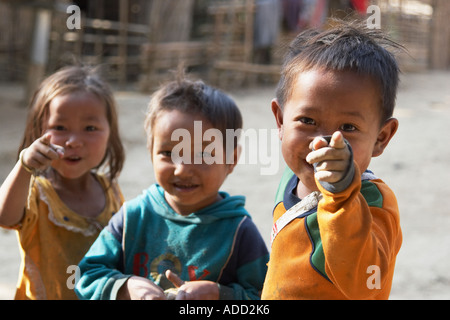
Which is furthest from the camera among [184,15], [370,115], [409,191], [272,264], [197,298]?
[184,15]

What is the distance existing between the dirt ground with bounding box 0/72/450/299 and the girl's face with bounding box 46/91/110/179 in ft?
0.95

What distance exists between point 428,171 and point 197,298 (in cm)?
493

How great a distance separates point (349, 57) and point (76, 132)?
124 cm

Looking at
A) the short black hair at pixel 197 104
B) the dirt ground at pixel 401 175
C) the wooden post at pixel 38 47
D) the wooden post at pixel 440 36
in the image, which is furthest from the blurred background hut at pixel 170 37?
the short black hair at pixel 197 104

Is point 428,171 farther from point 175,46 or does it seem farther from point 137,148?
point 175,46

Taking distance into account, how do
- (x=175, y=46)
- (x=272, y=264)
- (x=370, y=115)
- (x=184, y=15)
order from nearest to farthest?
(x=370, y=115) < (x=272, y=264) < (x=175, y=46) < (x=184, y=15)

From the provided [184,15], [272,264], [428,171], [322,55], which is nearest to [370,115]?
[322,55]

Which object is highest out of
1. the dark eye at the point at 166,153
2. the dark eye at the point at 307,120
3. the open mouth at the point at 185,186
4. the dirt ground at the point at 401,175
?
the dark eye at the point at 307,120

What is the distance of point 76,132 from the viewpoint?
2.21 metres

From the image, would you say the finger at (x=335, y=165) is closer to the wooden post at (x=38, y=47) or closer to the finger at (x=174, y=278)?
the finger at (x=174, y=278)

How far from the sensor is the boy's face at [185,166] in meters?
1.88

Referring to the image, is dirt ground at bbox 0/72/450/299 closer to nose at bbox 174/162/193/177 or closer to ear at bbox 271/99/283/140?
nose at bbox 174/162/193/177

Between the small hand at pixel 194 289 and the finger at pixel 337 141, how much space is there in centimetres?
77

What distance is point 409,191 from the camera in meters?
5.50
